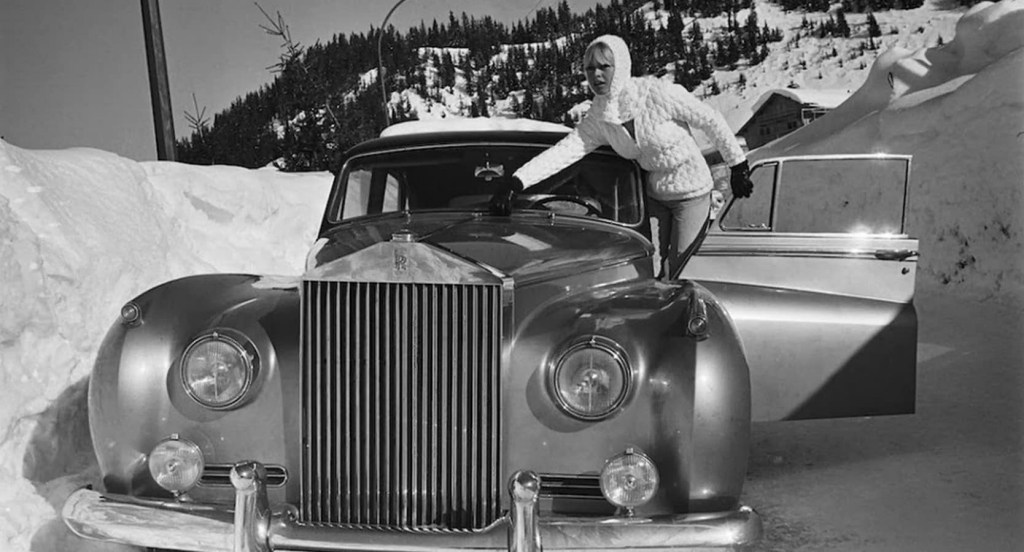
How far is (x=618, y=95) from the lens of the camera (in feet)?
12.3

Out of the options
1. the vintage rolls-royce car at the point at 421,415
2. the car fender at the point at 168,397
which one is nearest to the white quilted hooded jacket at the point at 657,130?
the vintage rolls-royce car at the point at 421,415

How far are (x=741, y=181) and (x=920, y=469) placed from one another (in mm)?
1457

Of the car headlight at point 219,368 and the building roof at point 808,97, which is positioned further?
the building roof at point 808,97

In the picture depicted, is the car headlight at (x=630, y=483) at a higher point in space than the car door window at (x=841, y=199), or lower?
lower

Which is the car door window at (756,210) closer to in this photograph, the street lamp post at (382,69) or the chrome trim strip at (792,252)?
the chrome trim strip at (792,252)

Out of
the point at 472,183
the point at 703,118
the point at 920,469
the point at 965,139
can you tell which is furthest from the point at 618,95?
the point at 965,139

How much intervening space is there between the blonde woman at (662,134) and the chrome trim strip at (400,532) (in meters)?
1.93

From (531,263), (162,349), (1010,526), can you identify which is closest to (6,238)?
(162,349)

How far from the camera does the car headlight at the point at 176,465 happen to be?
2.18 m

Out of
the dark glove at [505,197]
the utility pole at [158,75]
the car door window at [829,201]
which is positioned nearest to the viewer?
the dark glove at [505,197]

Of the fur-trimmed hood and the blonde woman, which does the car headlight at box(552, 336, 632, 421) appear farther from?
the fur-trimmed hood

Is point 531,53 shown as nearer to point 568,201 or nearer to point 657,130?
point 657,130

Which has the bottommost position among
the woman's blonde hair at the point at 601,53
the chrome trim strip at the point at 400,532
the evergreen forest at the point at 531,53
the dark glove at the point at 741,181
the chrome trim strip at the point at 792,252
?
the chrome trim strip at the point at 400,532

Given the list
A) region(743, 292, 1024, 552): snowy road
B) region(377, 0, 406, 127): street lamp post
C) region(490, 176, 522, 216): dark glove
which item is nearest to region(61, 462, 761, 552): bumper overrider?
region(743, 292, 1024, 552): snowy road
